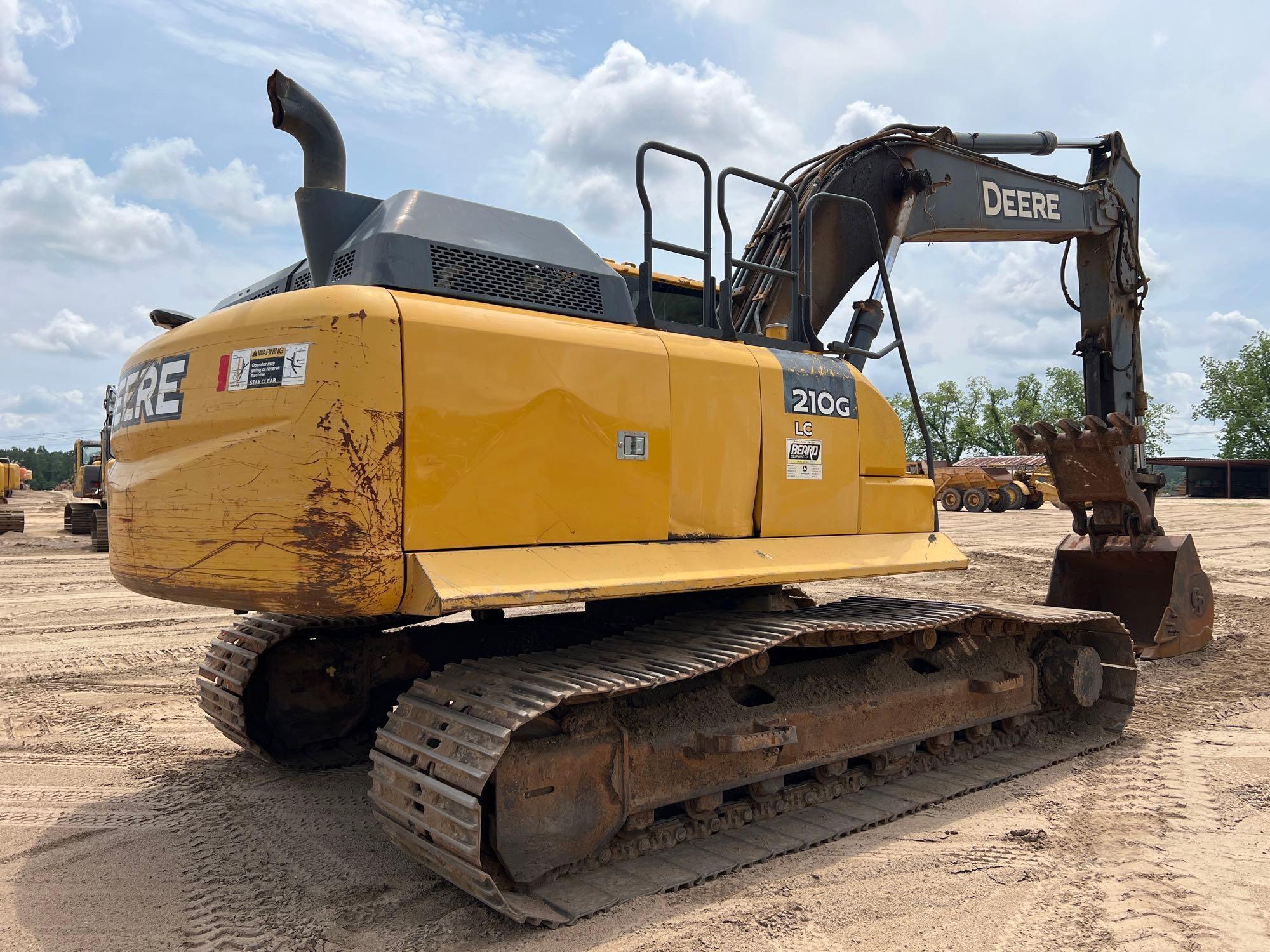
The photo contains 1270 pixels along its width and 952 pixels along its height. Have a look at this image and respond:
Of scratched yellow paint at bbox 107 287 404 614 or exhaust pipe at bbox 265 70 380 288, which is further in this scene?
exhaust pipe at bbox 265 70 380 288

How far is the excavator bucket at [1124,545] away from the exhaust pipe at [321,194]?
18.3 feet

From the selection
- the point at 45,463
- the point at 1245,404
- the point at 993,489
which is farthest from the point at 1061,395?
the point at 45,463

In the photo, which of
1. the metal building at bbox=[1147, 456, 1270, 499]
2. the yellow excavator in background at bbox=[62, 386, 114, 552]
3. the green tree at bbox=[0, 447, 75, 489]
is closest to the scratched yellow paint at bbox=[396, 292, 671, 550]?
the yellow excavator in background at bbox=[62, 386, 114, 552]

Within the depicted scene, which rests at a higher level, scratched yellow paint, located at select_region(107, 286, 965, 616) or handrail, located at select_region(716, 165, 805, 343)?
handrail, located at select_region(716, 165, 805, 343)

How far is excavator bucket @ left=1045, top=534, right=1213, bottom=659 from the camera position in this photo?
24.5ft

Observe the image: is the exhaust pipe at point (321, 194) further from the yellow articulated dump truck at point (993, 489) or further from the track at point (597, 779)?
the yellow articulated dump truck at point (993, 489)

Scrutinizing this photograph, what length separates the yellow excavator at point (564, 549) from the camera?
3186mm

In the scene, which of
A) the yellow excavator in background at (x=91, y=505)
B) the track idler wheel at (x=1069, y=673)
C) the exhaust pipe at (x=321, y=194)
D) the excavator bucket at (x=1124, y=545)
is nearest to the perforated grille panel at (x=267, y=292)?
the exhaust pipe at (x=321, y=194)

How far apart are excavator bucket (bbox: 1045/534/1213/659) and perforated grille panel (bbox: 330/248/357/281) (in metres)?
6.27

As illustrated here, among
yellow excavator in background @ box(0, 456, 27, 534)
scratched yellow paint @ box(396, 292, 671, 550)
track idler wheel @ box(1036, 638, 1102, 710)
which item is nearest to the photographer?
scratched yellow paint @ box(396, 292, 671, 550)

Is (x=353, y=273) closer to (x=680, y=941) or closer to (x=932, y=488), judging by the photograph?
(x=680, y=941)

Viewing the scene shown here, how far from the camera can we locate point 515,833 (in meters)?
3.34

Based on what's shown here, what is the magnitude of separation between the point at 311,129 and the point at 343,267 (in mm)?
629

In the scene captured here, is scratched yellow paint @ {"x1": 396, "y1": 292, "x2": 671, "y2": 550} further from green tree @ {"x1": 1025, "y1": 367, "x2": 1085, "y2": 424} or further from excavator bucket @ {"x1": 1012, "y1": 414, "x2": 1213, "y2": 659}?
green tree @ {"x1": 1025, "y1": 367, "x2": 1085, "y2": 424}
